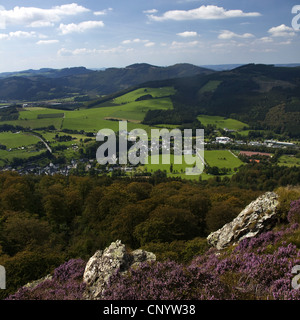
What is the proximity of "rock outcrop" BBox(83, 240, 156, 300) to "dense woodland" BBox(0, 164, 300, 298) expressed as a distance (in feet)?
11.1

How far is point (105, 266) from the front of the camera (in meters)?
13.1

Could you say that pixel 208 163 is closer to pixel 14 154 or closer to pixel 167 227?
pixel 167 227

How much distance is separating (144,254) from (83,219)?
72.9 ft

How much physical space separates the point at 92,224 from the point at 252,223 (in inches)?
917

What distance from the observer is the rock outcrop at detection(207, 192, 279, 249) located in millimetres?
16328

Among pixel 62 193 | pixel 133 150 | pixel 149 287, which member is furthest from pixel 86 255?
pixel 133 150

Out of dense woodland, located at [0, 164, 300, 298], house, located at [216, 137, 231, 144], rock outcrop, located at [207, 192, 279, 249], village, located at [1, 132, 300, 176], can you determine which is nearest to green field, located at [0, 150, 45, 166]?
village, located at [1, 132, 300, 176]

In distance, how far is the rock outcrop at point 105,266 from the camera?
1190 centimetres

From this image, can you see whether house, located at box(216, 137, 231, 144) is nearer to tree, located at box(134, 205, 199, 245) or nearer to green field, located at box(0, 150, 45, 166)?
green field, located at box(0, 150, 45, 166)

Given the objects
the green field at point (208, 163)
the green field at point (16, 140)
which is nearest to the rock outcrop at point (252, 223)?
the green field at point (208, 163)

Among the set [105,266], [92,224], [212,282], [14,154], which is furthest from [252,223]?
[14,154]

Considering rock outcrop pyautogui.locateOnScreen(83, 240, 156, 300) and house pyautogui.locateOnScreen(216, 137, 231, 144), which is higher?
rock outcrop pyautogui.locateOnScreen(83, 240, 156, 300)

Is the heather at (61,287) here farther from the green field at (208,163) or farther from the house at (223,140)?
the house at (223,140)
